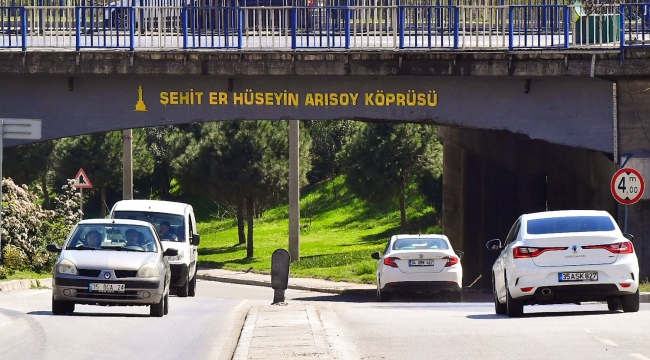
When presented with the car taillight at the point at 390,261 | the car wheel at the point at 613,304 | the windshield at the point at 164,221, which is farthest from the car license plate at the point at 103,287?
the car taillight at the point at 390,261

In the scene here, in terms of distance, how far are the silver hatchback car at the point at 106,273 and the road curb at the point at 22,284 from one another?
7524mm

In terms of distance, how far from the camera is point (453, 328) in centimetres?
1566

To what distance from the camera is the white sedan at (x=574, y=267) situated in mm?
16672

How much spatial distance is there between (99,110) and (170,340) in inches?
500

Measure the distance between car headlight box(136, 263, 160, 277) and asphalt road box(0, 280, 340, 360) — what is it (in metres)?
0.64

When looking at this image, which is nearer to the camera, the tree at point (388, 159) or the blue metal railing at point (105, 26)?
the blue metal railing at point (105, 26)

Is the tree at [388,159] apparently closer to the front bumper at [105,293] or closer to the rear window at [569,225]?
the rear window at [569,225]

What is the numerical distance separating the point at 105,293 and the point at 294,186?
77.7 ft

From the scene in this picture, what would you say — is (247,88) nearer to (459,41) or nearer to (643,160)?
(459,41)

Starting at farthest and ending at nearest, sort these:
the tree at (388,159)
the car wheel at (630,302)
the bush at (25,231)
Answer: the tree at (388,159) < the bush at (25,231) < the car wheel at (630,302)

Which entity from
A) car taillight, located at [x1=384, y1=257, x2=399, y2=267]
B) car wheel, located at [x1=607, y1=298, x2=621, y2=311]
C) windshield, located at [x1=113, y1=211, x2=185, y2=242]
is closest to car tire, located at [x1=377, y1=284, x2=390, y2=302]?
car taillight, located at [x1=384, y1=257, x2=399, y2=267]

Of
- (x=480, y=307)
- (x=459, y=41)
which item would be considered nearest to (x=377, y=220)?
(x=459, y=41)

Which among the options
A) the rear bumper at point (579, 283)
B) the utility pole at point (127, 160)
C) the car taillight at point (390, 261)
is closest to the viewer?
the rear bumper at point (579, 283)

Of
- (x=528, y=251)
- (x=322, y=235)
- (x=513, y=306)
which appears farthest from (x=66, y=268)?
(x=322, y=235)
